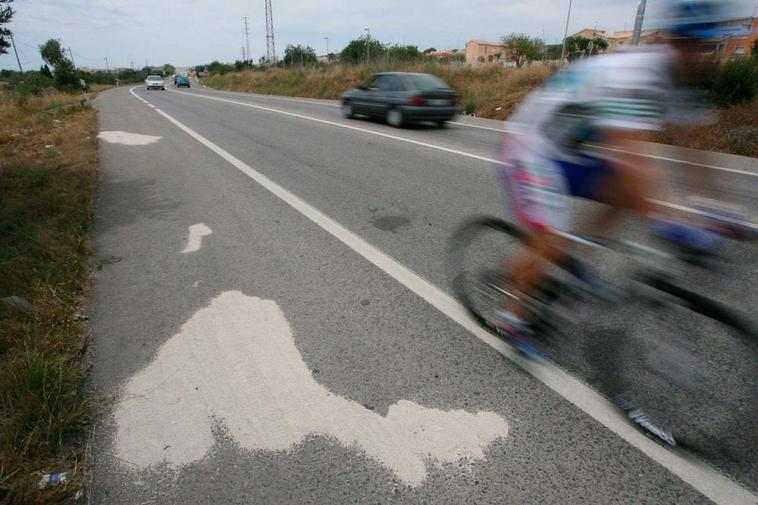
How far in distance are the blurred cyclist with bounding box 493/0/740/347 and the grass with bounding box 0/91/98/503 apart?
101 inches

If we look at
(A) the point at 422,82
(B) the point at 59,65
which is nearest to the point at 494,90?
(A) the point at 422,82

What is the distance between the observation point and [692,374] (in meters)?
2.37

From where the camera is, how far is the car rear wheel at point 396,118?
40.5ft

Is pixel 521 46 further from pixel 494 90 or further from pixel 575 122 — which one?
pixel 575 122

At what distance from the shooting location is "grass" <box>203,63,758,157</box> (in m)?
9.17

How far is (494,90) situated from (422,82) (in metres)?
6.78

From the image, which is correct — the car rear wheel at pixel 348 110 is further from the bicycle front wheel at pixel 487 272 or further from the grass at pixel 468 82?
the bicycle front wheel at pixel 487 272

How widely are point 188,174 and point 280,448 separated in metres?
6.48

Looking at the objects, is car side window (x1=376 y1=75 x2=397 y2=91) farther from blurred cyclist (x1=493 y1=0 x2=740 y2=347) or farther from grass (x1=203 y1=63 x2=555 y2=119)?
blurred cyclist (x1=493 y1=0 x2=740 y2=347)

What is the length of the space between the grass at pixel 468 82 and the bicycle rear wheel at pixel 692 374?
562 inches

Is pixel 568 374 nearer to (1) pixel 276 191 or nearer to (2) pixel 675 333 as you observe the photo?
(2) pixel 675 333

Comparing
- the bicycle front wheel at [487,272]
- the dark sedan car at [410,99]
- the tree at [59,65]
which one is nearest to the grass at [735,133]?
the dark sedan car at [410,99]

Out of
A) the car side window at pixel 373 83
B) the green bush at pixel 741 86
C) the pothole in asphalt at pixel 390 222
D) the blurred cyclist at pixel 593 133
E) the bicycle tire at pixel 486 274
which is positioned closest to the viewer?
the blurred cyclist at pixel 593 133

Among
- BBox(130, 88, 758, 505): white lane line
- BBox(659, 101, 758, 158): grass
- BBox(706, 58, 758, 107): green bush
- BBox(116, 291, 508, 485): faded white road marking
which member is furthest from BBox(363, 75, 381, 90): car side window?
BBox(116, 291, 508, 485): faded white road marking
